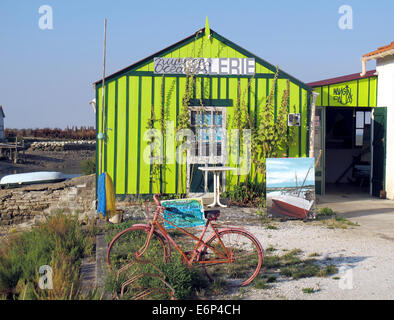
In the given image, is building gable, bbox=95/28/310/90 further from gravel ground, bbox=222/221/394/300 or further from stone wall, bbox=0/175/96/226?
gravel ground, bbox=222/221/394/300

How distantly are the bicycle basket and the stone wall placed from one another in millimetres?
6772

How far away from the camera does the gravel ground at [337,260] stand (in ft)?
16.0

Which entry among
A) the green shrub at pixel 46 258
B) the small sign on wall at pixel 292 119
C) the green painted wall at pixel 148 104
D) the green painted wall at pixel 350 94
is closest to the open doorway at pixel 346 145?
the green painted wall at pixel 350 94

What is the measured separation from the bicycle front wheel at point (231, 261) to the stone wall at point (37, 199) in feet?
22.1

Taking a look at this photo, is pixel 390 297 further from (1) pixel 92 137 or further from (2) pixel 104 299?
(1) pixel 92 137

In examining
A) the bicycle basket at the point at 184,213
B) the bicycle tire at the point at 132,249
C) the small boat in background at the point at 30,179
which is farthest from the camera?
the small boat in background at the point at 30,179

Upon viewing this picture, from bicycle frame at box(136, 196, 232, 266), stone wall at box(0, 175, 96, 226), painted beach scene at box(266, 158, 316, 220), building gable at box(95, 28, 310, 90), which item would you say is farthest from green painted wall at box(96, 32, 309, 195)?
bicycle frame at box(136, 196, 232, 266)

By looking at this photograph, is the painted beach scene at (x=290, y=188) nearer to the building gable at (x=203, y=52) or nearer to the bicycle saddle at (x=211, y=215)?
the building gable at (x=203, y=52)

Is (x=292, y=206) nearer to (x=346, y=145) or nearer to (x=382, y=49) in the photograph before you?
(x=382, y=49)

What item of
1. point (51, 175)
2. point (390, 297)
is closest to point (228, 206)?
point (390, 297)

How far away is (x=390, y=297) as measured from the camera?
15.5 feet

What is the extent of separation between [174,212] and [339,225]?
14.0 feet

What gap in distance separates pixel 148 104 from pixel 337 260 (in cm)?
604

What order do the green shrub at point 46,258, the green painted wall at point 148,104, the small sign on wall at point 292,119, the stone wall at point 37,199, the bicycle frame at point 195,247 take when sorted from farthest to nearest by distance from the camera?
the stone wall at point 37,199
the small sign on wall at point 292,119
the green painted wall at point 148,104
the bicycle frame at point 195,247
the green shrub at point 46,258
